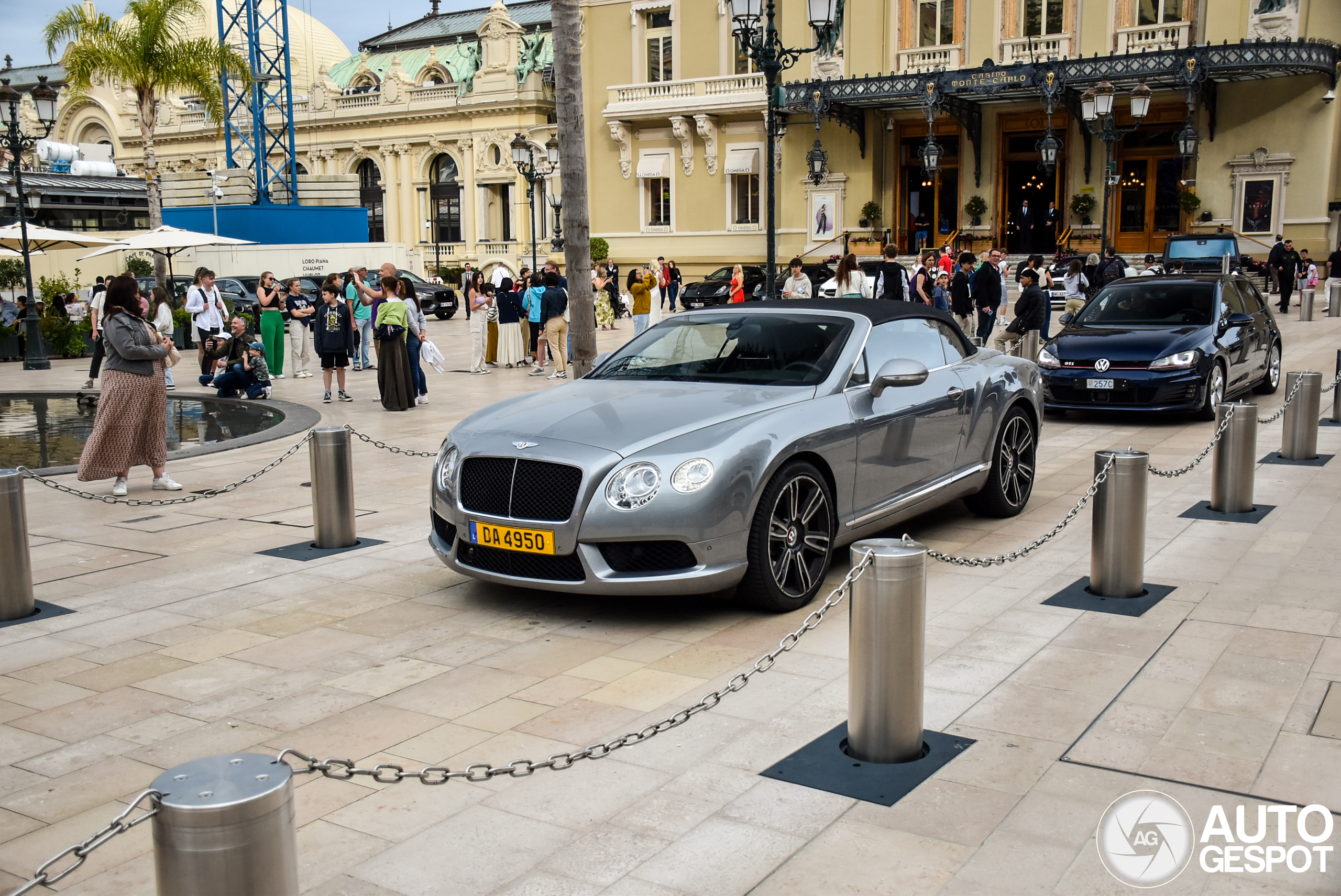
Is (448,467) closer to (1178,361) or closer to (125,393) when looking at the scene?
(125,393)

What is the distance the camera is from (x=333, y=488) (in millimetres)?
7988

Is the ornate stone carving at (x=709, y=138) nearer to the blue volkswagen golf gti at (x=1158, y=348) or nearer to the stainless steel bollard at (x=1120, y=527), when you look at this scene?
the blue volkswagen golf gti at (x=1158, y=348)

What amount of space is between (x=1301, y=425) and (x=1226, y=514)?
2.70 metres

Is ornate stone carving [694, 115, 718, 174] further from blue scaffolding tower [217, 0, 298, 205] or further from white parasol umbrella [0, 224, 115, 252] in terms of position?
white parasol umbrella [0, 224, 115, 252]

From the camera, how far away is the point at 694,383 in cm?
703

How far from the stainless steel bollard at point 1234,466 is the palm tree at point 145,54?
101 feet

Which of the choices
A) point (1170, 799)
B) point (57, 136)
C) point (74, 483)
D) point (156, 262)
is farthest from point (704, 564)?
point (57, 136)

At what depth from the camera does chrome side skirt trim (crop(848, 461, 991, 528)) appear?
695 centimetres

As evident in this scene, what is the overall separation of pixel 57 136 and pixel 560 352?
224ft

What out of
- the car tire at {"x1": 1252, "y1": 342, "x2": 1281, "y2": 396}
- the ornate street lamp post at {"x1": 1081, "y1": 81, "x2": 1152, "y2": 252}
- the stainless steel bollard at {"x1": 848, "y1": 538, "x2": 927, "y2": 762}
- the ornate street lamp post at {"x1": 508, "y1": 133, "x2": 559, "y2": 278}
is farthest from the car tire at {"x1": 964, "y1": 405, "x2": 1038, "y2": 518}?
the ornate street lamp post at {"x1": 508, "y1": 133, "x2": 559, "y2": 278}

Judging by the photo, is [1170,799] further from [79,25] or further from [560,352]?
[79,25]

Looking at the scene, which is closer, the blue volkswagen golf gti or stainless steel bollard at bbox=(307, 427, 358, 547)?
stainless steel bollard at bbox=(307, 427, 358, 547)

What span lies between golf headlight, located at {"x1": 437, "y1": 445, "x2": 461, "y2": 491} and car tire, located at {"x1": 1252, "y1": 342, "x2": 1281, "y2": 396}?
11868mm

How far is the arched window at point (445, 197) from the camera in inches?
2295
